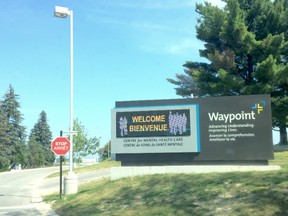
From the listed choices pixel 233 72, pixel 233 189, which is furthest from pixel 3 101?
pixel 233 189

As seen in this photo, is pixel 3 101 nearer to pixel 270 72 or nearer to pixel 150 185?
pixel 270 72

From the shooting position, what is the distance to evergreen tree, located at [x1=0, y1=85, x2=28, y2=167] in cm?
7042

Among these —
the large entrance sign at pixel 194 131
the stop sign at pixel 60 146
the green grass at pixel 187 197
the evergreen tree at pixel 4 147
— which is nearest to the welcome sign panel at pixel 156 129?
the large entrance sign at pixel 194 131

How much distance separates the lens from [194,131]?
16000 millimetres

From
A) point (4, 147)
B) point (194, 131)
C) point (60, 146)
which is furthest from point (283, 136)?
point (4, 147)

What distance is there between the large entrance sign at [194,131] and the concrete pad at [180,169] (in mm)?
372

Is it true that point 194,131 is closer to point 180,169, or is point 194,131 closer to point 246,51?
point 180,169

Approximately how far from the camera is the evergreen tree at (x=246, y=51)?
2869 centimetres

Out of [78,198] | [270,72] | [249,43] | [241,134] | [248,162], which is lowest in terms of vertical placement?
[78,198]

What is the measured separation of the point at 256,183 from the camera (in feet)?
35.7

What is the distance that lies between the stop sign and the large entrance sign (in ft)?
6.58

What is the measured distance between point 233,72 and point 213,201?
22.6 metres

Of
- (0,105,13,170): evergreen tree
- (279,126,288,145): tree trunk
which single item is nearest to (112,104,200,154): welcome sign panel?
(279,126,288,145): tree trunk

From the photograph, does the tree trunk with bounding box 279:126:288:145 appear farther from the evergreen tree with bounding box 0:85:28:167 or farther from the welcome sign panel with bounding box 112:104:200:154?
the evergreen tree with bounding box 0:85:28:167
